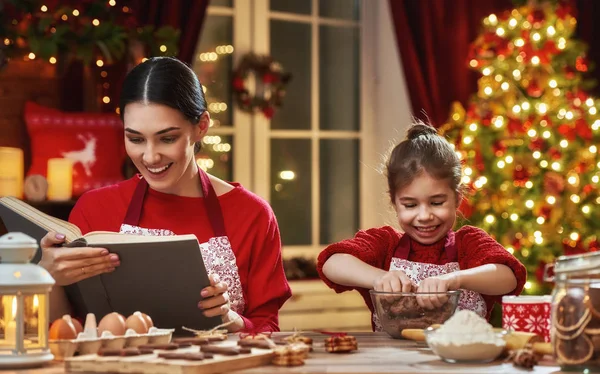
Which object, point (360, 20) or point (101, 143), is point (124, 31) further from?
point (360, 20)

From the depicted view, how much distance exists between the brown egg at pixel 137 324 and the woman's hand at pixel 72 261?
0.64 ft

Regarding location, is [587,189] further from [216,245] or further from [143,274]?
[143,274]

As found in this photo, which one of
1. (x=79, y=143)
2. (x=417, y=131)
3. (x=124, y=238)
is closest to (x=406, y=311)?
(x=124, y=238)

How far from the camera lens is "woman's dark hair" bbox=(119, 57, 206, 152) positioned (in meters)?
2.39

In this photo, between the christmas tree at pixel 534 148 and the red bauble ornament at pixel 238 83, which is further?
the red bauble ornament at pixel 238 83

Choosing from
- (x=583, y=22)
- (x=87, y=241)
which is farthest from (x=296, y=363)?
(x=583, y=22)

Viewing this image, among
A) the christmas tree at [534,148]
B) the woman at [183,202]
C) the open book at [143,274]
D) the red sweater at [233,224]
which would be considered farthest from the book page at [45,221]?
the christmas tree at [534,148]

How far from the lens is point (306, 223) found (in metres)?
5.45

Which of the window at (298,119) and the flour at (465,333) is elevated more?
the window at (298,119)

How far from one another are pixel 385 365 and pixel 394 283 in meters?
0.43

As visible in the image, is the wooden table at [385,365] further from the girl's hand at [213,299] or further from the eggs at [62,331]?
the girl's hand at [213,299]

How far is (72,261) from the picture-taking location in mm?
1971

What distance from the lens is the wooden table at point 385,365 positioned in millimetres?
1537

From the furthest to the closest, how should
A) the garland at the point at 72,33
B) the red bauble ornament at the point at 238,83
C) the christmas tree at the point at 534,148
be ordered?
the red bauble ornament at the point at 238,83 → the christmas tree at the point at 534,148 → the garland at the point at 72,33
